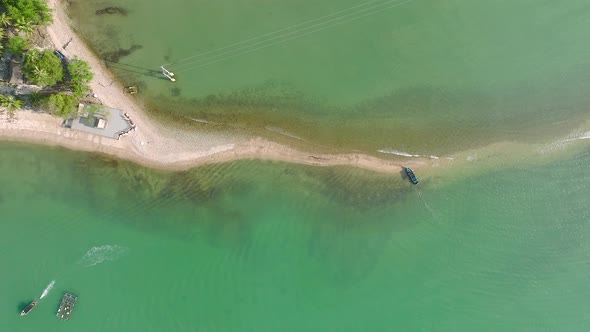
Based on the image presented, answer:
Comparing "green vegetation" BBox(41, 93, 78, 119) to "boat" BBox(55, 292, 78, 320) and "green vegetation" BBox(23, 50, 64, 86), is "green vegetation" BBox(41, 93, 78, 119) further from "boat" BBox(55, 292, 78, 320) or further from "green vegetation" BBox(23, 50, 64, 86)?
"boat" BBox(55, 292, 78, 320)

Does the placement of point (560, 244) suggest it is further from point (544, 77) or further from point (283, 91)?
point (283, 91)

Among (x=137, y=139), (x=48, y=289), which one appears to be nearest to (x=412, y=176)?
(x=137, y=139)

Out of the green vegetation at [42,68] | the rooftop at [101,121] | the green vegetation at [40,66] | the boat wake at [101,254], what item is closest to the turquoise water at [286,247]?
the boat wake at [101,254]

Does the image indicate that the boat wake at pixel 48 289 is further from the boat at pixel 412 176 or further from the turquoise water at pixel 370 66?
the boat at pixel 412 176

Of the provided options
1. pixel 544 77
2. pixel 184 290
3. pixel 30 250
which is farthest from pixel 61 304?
pixel 544 77

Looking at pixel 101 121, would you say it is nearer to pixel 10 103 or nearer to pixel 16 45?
pixel 10 103

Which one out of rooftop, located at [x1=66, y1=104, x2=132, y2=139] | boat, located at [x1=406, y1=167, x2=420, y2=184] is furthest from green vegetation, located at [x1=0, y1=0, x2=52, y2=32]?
boat, located at [x1=406, y1=167, x2=420, y2=184]
